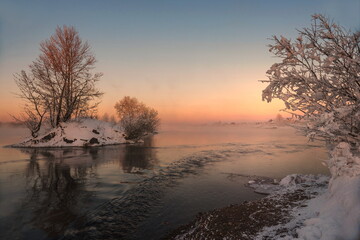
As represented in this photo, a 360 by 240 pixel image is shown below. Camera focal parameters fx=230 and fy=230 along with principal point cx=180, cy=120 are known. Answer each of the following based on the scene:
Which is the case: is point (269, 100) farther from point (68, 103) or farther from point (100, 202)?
point (68, 103)

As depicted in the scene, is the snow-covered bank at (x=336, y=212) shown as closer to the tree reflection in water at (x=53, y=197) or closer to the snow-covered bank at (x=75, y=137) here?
the tree reflection in water at (x=53, y=197)

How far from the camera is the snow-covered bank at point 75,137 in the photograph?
90.0 ft

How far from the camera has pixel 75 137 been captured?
28000mm

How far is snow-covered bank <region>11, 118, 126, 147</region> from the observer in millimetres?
27438

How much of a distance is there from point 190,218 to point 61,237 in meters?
3.63

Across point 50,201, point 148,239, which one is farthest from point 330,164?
point 50,201

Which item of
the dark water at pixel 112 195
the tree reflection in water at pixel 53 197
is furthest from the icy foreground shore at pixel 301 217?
the tree reflection in water at pixel 53 197

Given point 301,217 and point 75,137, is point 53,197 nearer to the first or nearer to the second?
point 301,217

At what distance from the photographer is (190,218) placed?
7230 mm

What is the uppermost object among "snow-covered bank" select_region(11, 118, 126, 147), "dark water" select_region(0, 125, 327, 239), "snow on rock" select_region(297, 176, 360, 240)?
"snow-covered bank" select_region(11, 118, 126, 147)

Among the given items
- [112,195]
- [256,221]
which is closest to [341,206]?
[256,221]

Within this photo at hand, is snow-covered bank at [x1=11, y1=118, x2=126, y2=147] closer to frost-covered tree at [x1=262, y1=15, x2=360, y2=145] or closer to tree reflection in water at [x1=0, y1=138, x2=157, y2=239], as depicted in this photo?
tree reflection in water at [x1=0, y1=138, x2=157, y2=239]

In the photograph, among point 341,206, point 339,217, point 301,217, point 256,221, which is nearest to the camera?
point 339,217

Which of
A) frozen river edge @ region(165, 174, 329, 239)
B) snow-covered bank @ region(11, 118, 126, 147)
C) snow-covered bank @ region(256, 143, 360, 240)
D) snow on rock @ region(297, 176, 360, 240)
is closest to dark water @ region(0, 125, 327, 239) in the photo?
frozen river edge @ region(165, 174, 329, 239)
